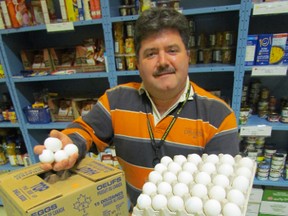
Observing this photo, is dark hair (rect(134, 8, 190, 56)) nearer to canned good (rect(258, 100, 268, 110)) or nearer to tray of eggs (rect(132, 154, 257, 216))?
tray of eggs (rect(132, 154, 257, 216))

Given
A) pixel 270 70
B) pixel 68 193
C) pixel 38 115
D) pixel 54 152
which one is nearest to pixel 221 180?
pixel 68 193

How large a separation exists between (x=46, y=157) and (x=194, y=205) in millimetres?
453

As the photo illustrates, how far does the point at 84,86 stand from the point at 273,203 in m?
1.83

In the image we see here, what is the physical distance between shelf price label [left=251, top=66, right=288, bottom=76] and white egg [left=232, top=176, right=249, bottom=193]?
96 centimetres

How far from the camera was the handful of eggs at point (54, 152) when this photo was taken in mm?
686

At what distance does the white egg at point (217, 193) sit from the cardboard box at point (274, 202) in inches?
56.3

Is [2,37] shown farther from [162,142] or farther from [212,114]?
[212,114]

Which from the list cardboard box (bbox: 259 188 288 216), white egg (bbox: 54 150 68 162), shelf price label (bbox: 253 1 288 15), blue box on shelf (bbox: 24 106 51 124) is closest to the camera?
white egg (bbox: 54 150 68 162)

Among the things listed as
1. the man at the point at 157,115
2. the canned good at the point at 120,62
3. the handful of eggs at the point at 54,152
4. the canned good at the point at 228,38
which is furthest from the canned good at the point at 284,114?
the handful of eggs at the point at 54,152

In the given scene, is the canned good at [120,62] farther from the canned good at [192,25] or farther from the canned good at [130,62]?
the canned good at [192,25]

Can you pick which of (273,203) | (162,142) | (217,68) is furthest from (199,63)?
(273,203)

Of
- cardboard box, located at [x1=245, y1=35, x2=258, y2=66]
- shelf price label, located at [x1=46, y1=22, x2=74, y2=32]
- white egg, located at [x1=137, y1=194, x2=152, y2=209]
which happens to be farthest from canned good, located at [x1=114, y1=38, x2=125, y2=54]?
white egg, located at [x1=137, y1=194, x2=152, y2=209]

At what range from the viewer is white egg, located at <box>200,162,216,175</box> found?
0.62m

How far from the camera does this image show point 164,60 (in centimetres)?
92
